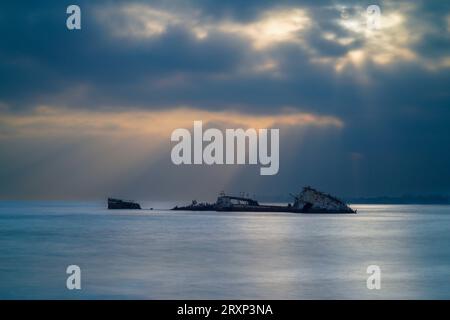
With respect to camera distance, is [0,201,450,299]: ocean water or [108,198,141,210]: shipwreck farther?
[108,198,141,210]: shipwreck

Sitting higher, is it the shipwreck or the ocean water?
the shipwreck

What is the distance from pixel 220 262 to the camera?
4031 cm

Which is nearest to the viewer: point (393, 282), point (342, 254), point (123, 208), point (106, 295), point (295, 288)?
point (106, 295)

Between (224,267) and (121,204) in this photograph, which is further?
(121,204)

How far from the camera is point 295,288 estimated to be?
2905cm

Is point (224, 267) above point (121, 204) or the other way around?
the other way around

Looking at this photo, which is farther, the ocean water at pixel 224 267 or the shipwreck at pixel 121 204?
the shipwreck at pixel 121 204

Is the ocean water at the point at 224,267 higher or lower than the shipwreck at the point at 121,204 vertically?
lower

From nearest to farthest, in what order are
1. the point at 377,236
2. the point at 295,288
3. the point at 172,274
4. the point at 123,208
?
the point at 295,288 < the point at 172,274 < the point at 377,236 < the point at 123,208
